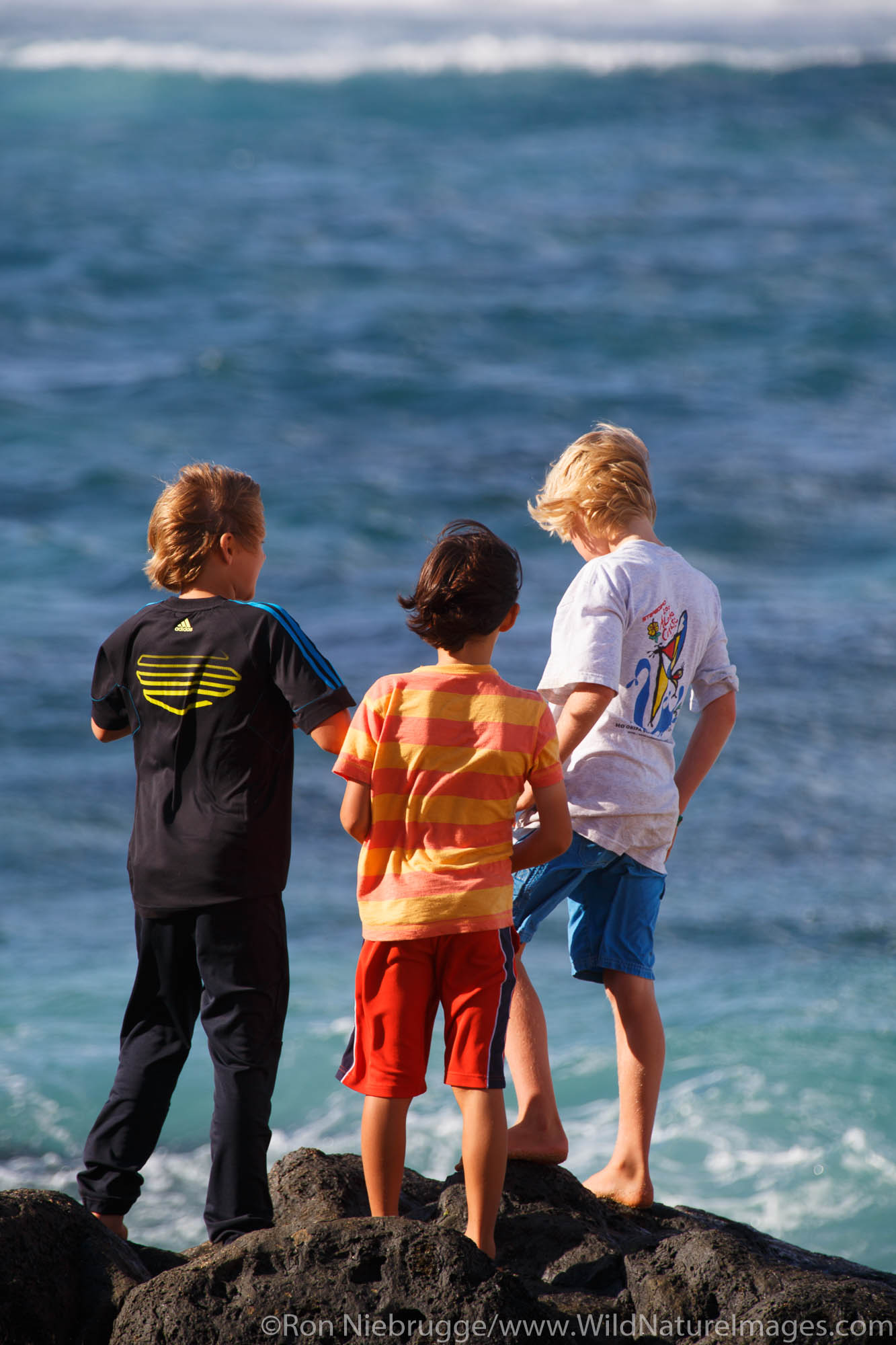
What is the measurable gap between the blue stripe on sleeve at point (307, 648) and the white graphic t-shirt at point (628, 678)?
47 cm

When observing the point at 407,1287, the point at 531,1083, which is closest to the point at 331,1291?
the point at 407,1287

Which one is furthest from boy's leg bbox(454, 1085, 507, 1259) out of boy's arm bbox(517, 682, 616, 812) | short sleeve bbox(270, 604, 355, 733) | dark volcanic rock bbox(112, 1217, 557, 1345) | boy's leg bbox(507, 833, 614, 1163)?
short sleeve bbox(270, 604, 355, 733)

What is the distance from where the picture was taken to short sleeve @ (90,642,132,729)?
273cm

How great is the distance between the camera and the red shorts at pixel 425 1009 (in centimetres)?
240

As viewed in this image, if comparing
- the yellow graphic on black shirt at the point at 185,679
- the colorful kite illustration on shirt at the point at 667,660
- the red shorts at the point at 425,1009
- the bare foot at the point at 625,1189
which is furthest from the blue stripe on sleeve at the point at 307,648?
the bare foot at the point at 625,1189

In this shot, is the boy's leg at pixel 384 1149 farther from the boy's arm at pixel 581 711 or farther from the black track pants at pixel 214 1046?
the boy's arm at pixel 581 711

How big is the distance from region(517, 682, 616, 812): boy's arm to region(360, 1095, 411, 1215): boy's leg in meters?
0.63

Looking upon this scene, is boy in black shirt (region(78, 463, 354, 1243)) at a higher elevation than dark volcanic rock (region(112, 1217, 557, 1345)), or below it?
higher

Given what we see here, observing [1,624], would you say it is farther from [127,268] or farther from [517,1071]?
[127,268]

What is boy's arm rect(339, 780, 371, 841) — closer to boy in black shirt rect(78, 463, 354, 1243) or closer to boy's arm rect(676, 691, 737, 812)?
boy in black shirt rect(78, 463, 354, 1243)

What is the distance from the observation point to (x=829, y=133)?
82.7 ft

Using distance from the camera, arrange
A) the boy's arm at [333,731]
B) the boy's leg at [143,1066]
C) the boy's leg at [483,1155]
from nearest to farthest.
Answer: the boy's leg at [483,1155]
the boy's arm at [333,731]
the boy's leg at [143,1066]

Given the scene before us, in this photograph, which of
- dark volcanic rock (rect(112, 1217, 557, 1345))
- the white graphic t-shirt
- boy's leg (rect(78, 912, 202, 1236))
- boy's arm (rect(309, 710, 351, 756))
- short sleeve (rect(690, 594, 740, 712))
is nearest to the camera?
dark volcanic rock (rect(112, 1217, 557, 1345))

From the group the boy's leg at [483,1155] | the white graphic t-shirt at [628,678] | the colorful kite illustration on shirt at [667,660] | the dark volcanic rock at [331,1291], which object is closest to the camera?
the dark volcanic rock at [331,1291]
